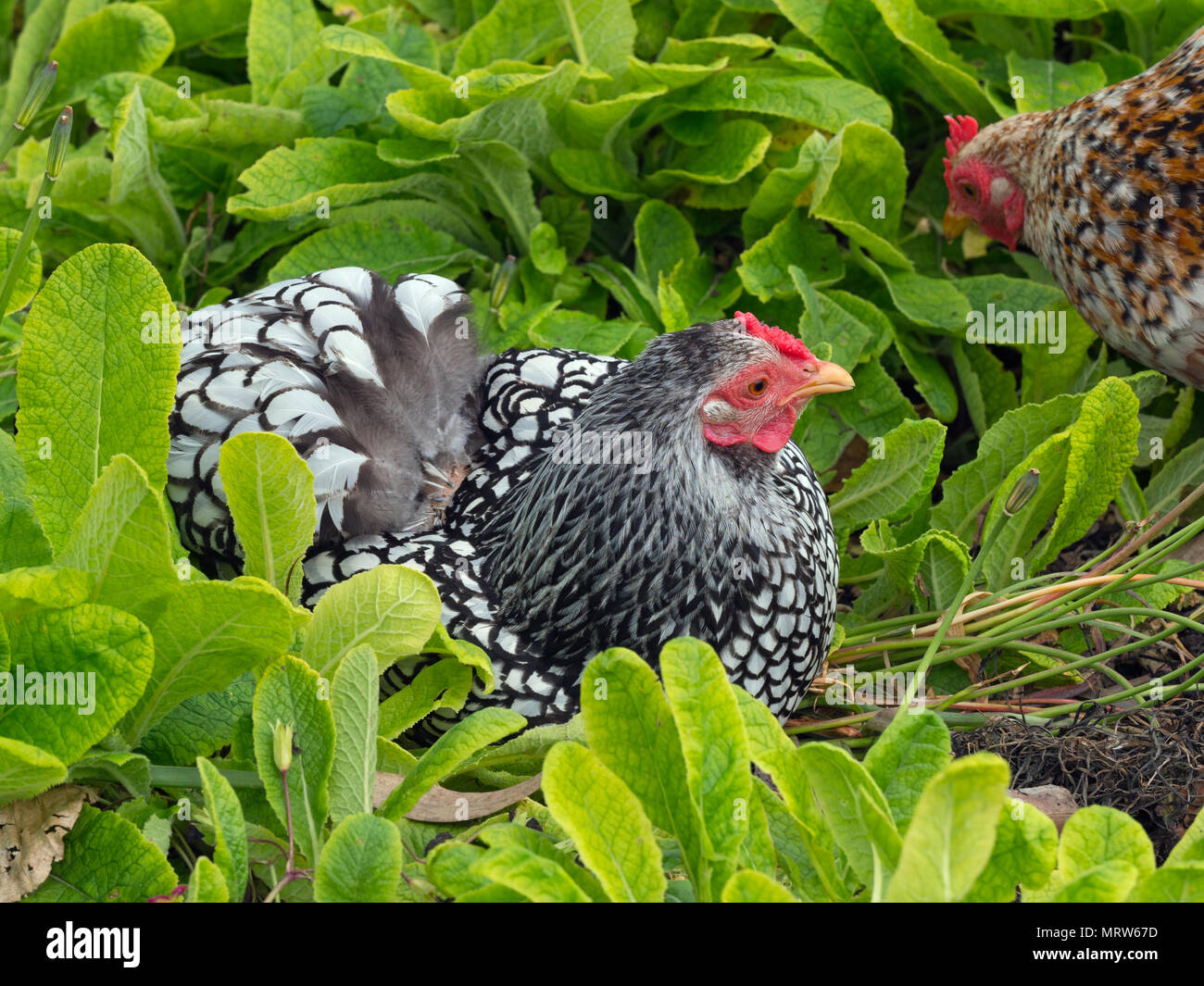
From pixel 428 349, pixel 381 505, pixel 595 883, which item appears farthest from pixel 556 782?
pixel 428 349

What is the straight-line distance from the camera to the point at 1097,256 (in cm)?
227

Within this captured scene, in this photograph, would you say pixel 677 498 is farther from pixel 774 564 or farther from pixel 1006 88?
pixel 1006 88

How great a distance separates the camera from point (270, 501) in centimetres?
157

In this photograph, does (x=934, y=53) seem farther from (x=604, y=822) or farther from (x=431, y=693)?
(x=604, y=822)

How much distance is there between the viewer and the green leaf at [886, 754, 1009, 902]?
1.09m

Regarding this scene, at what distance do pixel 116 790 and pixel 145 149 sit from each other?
1529 millimetres

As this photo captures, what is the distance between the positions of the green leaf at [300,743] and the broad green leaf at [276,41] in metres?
1.84

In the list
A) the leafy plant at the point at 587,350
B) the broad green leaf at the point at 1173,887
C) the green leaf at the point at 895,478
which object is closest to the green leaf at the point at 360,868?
the leafy plant at the point at 587,350

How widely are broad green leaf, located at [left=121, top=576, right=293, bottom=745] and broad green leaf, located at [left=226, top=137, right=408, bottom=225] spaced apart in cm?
126

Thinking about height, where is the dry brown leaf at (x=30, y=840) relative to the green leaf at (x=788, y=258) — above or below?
below

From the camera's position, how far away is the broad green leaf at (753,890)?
1185 millimetres

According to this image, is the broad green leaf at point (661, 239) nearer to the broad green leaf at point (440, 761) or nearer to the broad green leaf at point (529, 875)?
the broad green leaf at point (440, 761)

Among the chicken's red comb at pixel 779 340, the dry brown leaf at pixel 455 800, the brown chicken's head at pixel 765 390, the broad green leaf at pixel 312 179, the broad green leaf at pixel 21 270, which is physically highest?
the broad green leaf at pixel 312 179

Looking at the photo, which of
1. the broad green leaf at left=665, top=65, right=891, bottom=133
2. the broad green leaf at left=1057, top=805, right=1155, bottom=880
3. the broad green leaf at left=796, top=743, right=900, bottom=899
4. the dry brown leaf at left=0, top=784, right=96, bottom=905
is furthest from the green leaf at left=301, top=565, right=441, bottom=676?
the broad green leaf at left=665, top=65, right=891, bottom=133
